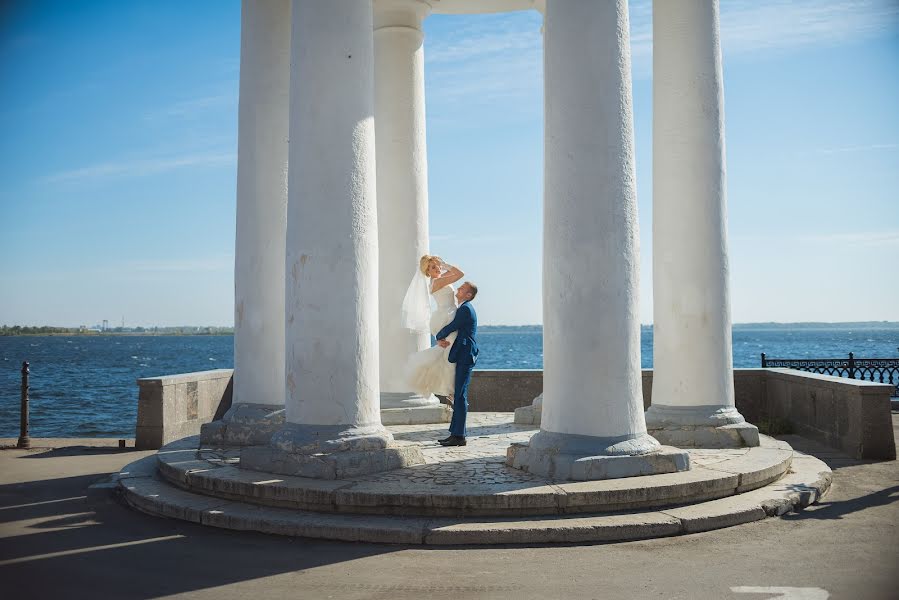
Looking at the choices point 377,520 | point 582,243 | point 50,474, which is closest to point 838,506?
point 582,243

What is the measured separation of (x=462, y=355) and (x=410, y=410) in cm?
400

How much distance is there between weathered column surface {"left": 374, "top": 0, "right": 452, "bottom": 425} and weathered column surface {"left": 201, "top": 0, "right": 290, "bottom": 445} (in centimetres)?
315

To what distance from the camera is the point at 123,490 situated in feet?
44.5

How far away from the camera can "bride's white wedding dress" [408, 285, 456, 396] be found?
637 inches

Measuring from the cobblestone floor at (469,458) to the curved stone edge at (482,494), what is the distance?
0.38 m

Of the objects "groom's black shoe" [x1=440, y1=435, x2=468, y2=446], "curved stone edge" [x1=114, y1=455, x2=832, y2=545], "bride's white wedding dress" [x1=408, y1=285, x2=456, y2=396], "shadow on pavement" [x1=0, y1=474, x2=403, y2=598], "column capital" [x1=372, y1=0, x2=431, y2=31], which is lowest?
"shadow on pavement" [x1=0, y1=474, x2=403, y2=598]

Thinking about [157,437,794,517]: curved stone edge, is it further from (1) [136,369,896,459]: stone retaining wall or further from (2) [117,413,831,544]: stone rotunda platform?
(1) [136,369,896,459]: stone retaining wall

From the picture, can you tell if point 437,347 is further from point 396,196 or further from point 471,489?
point 471,489

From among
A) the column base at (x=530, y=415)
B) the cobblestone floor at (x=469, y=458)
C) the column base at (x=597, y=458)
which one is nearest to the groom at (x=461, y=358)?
the cobblestone floor at (x=469, y=458)

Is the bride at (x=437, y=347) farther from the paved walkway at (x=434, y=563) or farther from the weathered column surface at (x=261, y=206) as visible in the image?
the paved walkway at (x=434, y=563)

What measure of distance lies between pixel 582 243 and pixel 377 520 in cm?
475

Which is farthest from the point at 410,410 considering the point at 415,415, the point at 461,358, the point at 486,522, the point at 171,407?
the point at 486,522

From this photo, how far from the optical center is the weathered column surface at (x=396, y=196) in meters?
18.6

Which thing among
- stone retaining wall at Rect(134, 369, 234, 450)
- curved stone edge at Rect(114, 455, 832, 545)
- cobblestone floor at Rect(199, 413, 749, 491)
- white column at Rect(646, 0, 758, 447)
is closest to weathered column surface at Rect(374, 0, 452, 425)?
cobblestone floor at Rect(199, 413, 749, 491)
